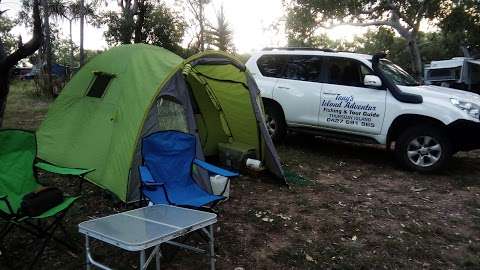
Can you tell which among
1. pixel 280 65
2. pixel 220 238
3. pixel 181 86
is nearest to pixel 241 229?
pixel 220 238

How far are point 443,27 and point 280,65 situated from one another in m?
12.2

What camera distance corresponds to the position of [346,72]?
7.75 metres

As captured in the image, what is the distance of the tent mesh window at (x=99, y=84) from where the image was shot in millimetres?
5957

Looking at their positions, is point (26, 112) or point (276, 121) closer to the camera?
point (276, 121)

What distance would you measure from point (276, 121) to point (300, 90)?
0.82m

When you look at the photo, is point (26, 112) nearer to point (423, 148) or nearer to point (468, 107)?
point (423, 148)

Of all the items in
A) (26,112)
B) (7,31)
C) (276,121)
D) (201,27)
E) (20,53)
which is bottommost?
(26,112)

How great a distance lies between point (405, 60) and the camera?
3794cm

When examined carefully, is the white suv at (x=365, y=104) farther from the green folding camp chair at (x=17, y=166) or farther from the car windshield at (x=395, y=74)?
the green folding camp chair at (x=17, y=166)

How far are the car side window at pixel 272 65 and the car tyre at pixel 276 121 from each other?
658 mm

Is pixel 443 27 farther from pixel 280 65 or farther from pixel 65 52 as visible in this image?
pixel 65 52

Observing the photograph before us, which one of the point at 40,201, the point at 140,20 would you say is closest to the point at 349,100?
the point at 40,201

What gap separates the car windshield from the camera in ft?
24.5

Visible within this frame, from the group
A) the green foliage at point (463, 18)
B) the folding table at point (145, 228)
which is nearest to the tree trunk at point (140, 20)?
the green foliage at point (463, 18)
